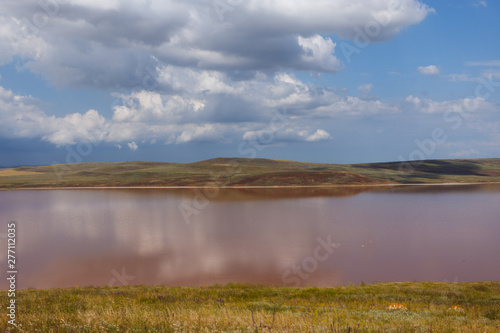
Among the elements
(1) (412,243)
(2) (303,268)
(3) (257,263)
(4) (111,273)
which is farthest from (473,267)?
(4) (111,273)

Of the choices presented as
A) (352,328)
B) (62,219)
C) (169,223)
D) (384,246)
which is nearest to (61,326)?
(352,328)

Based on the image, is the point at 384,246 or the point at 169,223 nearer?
the point at 384,246

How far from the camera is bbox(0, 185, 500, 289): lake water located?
21906mm

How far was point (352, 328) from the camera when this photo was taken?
6203 mm

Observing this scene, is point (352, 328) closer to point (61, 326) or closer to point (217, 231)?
point (61, 326)

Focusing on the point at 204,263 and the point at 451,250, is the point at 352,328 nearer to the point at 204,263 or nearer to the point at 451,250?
the point at 204,263

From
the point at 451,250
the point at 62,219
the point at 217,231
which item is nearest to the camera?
the point at 451,250

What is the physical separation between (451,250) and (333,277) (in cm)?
1297

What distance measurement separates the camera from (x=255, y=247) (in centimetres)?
2858

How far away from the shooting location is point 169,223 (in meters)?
41.0

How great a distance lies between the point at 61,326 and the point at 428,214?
49.7 m

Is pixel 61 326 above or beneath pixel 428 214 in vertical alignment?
above

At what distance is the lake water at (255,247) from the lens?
2191cm

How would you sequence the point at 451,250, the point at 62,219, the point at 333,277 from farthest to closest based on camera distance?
1. the point at 62,219
2. the point at 451,250
3. the point at 333,277
